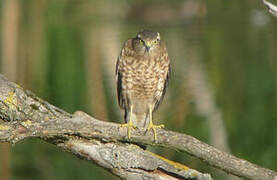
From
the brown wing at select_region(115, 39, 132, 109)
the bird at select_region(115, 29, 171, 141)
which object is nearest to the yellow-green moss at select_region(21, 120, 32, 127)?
the bird at select_region(115, 29, 171, 141)

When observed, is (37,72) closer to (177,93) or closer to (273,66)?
(177,93)

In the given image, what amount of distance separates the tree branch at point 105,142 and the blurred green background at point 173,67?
134 inches

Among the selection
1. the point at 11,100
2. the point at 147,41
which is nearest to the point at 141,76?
the point at 147,41

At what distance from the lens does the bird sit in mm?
5027

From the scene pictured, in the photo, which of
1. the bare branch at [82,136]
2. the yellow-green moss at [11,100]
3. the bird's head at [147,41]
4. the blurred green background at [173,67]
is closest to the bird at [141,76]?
the bird's head at [147,41]

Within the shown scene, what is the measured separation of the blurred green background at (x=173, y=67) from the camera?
7.69 meters

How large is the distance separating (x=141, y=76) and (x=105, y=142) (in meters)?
1.65

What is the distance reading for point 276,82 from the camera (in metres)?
9.82

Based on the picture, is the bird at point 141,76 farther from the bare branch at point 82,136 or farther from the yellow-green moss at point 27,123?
the yellow-green moss at point 27,123

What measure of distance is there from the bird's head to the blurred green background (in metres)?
2.24

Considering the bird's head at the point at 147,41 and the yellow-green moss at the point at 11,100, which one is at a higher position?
the bird's head at the point at 147,41

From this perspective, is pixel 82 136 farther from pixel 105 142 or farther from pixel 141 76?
pixel 141 76

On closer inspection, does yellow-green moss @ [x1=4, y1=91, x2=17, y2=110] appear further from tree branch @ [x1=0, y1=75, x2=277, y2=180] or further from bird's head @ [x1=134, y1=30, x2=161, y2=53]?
bird's head @ [x1=134, y1=30, x2=161, y2=53]

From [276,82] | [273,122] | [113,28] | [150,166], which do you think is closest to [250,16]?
[113,28]
